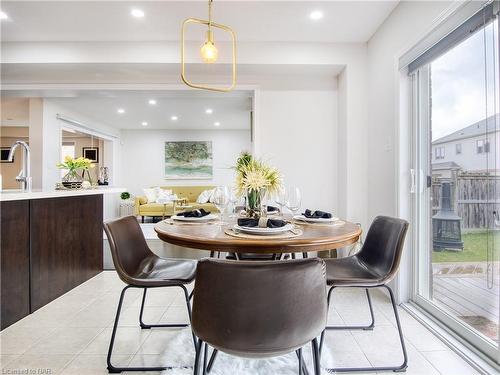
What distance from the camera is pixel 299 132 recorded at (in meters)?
3.44

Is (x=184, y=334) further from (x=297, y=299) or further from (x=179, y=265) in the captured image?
(x=297, y=299)

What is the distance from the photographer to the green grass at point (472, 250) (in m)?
1.63

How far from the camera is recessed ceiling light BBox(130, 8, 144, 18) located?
8.30 ft

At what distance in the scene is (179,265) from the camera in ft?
5.82

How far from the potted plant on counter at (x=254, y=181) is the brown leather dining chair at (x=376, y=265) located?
57 centimetres

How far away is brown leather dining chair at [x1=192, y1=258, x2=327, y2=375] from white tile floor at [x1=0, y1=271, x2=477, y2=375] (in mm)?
934

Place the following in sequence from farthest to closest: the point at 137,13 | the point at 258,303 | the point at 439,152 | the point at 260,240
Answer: the point at 137,13, the point at 439,152, the point at 260,240, the point at 258,303

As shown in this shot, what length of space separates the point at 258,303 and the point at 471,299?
1782 millimetres

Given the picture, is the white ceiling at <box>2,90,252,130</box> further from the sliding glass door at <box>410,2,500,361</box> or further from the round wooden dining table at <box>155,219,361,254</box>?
the round wooden dining table at <box>155,219,361,254</box>

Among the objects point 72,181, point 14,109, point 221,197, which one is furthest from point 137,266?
point 14,109

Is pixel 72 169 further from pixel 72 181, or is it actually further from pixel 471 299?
pixel 471 299

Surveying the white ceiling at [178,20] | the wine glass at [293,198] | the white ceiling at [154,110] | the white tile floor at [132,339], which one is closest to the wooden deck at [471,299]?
the white tile floor at [132,339]

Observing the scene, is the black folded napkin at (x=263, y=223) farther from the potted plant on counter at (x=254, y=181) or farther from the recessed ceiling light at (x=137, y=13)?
the recessed ceiling light at (x=137, y=13)

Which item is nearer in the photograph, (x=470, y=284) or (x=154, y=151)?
(x=470, y=284)
